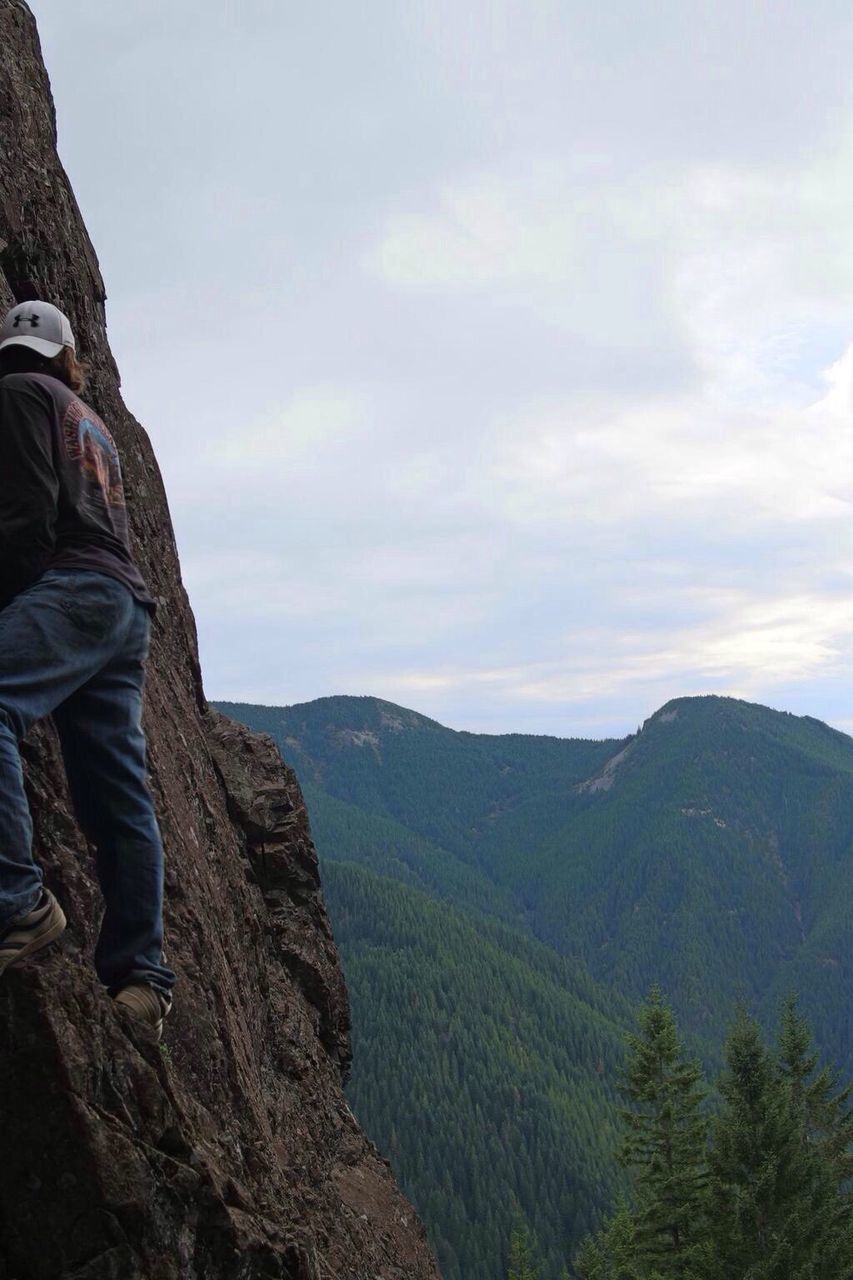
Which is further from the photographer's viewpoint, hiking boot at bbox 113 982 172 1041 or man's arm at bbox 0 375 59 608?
hiking boot at bbox 113 982 172 1041

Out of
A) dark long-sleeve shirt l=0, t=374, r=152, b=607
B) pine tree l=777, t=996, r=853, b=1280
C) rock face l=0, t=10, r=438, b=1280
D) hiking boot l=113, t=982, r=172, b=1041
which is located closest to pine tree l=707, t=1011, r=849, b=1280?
pine tree l=777, t=996, r=853, b=1280

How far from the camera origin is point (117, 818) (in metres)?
5.58

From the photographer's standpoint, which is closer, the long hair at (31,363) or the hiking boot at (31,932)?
the hiking boot at (31,932)

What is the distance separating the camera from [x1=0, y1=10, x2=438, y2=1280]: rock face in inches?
179

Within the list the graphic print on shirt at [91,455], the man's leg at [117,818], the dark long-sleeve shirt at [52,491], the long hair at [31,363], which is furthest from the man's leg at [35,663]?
the long hair at [31,363]

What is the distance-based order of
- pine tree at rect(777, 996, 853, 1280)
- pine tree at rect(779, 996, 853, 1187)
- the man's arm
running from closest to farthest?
1. the man's arm
2. pine tree at rect(777, 996, 853, 1280)
3. pine tree at rect(779, 996, 853, 1187)

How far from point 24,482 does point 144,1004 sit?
3075 mm

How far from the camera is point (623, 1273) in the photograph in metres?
31.4

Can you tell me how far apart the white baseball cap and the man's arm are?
1.65ft

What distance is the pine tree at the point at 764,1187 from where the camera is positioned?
23.9 m

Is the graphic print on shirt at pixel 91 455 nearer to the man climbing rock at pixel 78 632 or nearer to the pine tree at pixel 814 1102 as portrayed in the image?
the man climbing rock at pixel 78 632

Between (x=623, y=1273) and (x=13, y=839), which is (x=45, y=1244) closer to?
(x=13, y=839)

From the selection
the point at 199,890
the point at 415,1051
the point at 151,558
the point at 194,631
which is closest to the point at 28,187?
the point at 151,558

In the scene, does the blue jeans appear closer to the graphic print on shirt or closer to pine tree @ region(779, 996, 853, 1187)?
the graphic print on shirt
